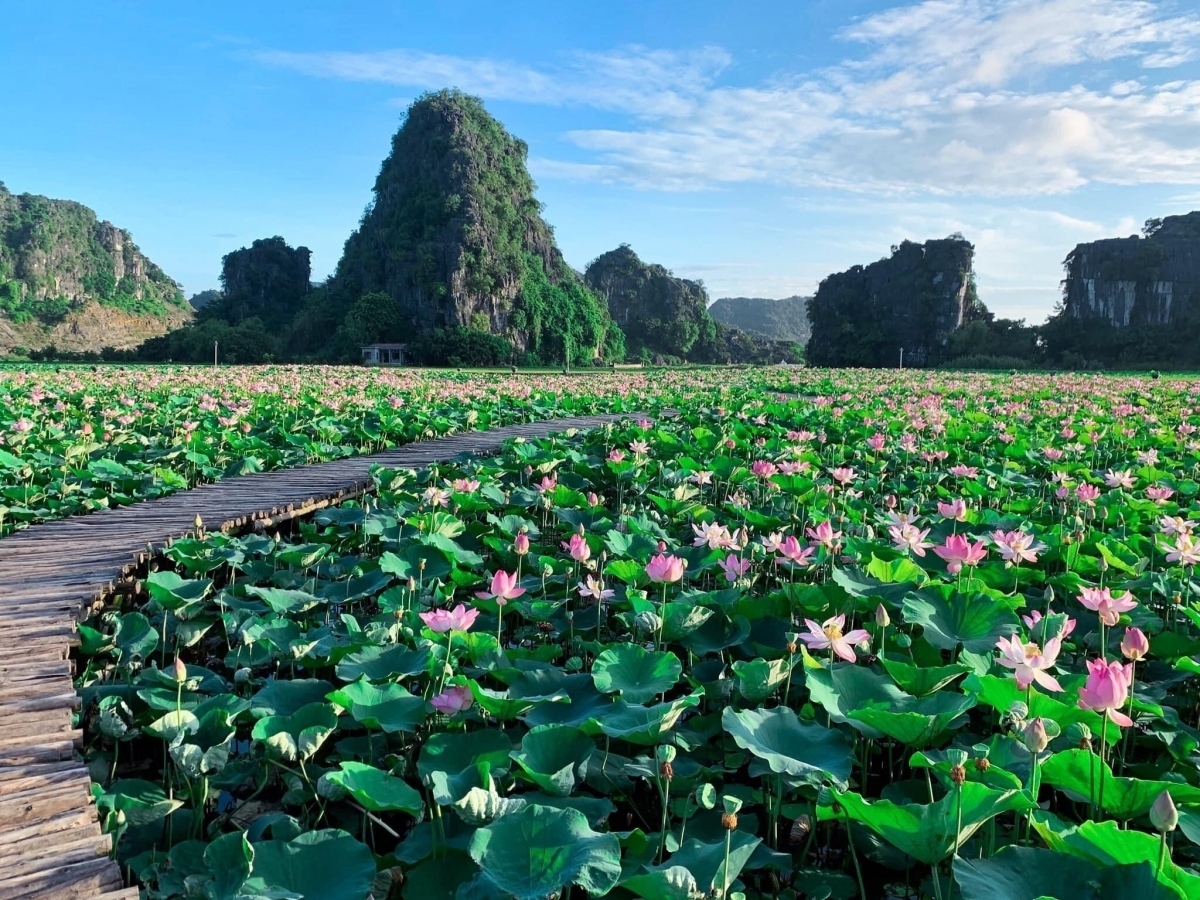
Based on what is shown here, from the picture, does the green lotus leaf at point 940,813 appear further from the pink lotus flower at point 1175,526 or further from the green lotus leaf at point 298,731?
the pink lotus flower at point 1175,526

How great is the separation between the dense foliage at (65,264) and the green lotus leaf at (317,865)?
88924mm

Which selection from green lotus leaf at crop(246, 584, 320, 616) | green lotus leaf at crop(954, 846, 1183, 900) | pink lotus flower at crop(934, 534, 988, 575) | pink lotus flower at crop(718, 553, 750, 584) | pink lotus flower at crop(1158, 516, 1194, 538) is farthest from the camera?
pink lotus flower at crop(1158, 516, 1194, 538)

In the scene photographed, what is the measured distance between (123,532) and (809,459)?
422 cm

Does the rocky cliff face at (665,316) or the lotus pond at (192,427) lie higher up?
the rocky cliff face at (665,316)

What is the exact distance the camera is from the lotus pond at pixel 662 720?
1.30 meters

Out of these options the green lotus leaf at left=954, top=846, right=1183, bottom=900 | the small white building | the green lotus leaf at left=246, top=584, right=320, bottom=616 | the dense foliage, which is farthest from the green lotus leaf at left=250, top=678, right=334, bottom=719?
the dense foliage

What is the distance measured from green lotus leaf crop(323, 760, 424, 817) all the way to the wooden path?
0.40m

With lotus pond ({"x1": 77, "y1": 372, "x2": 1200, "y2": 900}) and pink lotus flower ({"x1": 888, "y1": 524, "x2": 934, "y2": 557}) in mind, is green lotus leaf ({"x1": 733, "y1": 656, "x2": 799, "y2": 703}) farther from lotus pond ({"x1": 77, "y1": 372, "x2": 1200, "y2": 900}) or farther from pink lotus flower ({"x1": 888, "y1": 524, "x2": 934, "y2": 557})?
pink lotus flower ({"x1": 888, "y1": 524, "x2": 934, "y2": 557})

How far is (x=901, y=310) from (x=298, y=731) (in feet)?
243

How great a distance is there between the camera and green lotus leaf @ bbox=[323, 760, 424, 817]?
1.47 meters

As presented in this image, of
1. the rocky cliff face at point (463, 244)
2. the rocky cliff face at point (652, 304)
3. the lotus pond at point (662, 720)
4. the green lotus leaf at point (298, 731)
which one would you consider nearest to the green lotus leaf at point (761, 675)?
the lotus pond at point (662, 720)

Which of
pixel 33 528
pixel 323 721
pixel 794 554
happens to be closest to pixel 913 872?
pixel 794 554

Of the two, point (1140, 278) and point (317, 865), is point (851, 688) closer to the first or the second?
point (317, 865)

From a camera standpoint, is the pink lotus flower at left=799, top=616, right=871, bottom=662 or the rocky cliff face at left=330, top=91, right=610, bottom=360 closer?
the pink lotus flower at left=799, top=616, right=871, bottom=662
